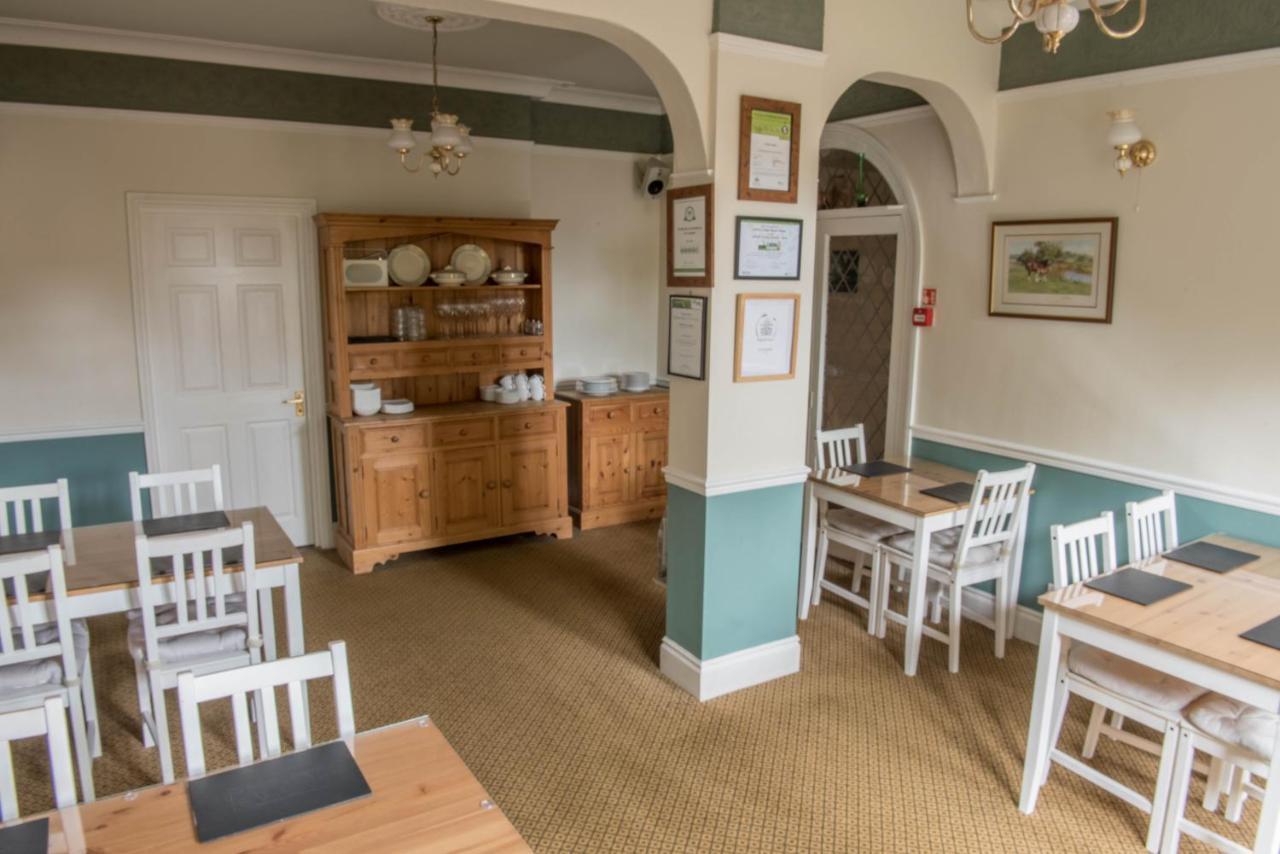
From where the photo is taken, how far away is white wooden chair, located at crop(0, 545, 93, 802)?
2557 millimetres

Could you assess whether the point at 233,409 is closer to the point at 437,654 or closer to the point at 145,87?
the point at 145,87

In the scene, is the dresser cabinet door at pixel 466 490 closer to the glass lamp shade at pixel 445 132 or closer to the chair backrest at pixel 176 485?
the chair backrest at pixel 176 485

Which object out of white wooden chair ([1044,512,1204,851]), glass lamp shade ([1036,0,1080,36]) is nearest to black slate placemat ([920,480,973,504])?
white wooden chair ([1044,512,1204,851])

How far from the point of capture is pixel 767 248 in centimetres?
333

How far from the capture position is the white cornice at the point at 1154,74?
10.4ft

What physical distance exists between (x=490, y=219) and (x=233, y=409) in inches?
72.1

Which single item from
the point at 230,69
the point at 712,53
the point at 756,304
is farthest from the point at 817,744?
the point at 230,69

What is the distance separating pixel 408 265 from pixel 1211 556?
4.19 metres

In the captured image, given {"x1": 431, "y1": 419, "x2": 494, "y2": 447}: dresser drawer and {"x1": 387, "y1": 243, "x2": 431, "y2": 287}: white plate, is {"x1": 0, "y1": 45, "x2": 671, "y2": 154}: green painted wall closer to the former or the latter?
{"x1": 387, "y1": 243, "x2": 431, "y2": 287}: white plate

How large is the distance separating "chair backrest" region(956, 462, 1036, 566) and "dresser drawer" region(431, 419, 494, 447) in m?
2.72

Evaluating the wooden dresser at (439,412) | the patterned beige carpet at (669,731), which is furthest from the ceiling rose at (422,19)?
the patterned beige carpet at (669,731)

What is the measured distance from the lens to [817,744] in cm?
322

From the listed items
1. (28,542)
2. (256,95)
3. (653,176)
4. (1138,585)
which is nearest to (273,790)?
(28,542)

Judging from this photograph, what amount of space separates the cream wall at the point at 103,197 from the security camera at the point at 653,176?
112 cm
